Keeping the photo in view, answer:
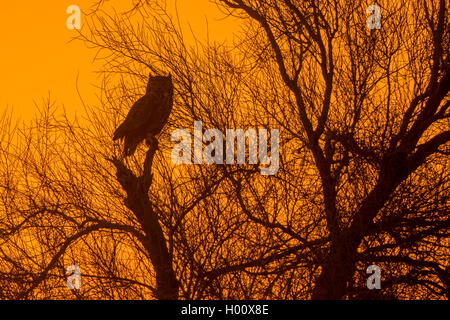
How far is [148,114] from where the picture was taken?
6652mm

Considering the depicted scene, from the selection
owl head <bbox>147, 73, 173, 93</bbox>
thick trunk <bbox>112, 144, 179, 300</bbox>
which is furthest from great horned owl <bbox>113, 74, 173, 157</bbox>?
thick trunk <bbox>112, 144, 179, 300</bbox>

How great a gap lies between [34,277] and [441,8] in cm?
462

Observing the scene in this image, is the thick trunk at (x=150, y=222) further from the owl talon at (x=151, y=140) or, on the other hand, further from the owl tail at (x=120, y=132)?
the owl tail at (x=120, y=132)

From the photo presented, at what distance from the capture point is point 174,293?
650 cm

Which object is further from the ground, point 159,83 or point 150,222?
point 159,83

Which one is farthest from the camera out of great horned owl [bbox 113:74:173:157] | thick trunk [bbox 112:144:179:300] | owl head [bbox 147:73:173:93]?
owl head [bbox 147:73:173:93]

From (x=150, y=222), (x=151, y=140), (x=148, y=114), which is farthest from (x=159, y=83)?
(x=150, y=222)

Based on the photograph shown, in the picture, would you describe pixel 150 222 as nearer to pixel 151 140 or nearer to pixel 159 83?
pixel 151 140

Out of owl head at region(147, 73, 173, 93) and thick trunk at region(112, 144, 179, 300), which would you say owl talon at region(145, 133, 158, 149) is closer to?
thick trunk at region(112, 144, 179, 300)

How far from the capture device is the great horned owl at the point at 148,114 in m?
6.63

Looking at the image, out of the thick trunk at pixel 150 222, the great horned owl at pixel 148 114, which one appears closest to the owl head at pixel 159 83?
the great horned owl at pixel 148 114

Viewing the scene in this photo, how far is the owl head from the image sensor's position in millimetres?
6884

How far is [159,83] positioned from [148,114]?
→ 0.45 meters
